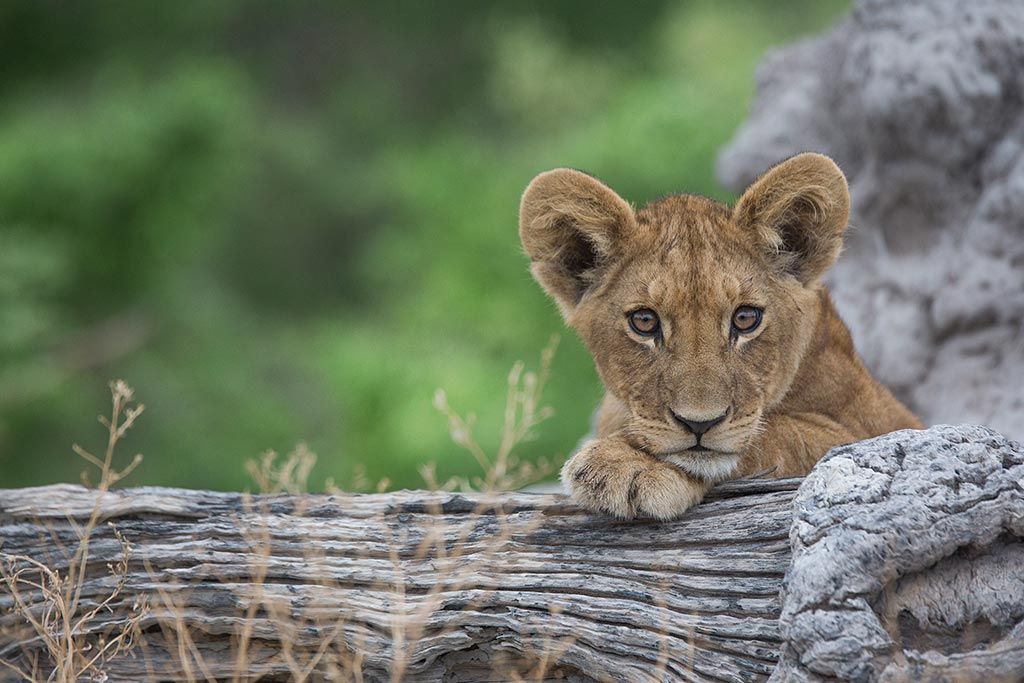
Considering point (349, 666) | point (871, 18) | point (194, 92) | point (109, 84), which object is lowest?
point (349, 666)

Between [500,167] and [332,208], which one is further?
[332,208]

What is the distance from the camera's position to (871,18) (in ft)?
23.1

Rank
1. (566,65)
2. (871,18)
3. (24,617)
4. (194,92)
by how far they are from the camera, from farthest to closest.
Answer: (566,65) → (194,92) → (871,18) → (24,617)

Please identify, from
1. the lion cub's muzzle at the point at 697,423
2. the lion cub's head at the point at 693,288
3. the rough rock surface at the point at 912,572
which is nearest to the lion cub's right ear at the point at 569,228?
the lion cub's head at the point at 693,288

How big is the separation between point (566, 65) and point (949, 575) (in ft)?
56.6

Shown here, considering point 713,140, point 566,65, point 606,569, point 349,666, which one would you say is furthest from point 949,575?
point 566,65

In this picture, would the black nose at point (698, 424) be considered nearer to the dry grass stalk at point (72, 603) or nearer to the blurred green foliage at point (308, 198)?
the dry grass stalk at point (72, 603)

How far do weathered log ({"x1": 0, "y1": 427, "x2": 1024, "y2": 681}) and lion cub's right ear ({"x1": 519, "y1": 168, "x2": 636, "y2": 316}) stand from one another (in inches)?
34.5

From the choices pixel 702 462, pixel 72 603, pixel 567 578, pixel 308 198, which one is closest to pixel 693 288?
pixel 702 462

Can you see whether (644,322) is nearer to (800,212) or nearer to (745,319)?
(745,319)

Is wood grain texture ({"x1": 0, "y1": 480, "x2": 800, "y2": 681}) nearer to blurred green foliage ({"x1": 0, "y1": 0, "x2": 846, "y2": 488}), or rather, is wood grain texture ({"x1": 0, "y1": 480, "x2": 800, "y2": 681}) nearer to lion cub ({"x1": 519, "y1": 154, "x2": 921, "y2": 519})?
lion cub ({"x1": 519, "y1": 154, "x2": 921, "y2": 519})

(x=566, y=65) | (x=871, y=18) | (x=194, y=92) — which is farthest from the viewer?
(x=566, y=65)

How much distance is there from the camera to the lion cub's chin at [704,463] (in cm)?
408

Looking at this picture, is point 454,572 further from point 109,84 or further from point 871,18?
point 109,84
